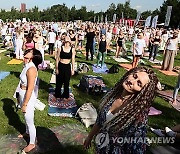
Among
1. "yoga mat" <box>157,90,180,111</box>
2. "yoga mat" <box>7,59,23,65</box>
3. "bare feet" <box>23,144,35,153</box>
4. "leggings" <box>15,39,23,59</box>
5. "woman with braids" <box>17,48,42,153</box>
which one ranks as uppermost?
"woman with braids" <box>17,48,42,153</box>

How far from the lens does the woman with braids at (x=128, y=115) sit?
7.55 ft

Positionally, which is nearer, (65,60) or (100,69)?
(65,60)

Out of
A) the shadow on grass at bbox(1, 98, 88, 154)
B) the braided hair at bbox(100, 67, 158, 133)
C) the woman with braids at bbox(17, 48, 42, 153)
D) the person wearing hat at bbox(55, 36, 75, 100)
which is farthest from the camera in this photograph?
the person wearing hat at bbox(55, 36, 75, 100)

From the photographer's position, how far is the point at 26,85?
3971mm

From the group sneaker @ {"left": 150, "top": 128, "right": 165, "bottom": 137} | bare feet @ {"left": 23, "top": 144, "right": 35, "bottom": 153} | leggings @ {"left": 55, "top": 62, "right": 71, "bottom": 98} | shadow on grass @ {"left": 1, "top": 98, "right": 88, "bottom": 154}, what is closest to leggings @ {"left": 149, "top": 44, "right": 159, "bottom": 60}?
leggings @ {"left": 55, "top": 62, "right": 71, "bottom": 98}

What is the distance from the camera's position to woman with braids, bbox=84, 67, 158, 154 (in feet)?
7.55

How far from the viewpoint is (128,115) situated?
2.30 m

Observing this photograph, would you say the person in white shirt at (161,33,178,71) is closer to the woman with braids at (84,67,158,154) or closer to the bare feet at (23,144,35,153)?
the bare feet at (23,144,35,153)

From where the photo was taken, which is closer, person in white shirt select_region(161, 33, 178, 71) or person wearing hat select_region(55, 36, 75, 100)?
person wearing hat select_region(55, 36, 75, 100)

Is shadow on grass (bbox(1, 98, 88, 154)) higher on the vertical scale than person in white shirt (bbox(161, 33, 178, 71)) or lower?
lower

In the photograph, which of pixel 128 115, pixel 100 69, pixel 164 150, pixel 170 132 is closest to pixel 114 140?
pixel 128 115

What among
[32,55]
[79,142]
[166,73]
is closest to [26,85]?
[32,55]

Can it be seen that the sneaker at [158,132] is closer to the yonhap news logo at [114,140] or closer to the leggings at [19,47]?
the yonhap news logo at [114,140]

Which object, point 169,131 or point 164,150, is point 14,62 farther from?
point 164,150
